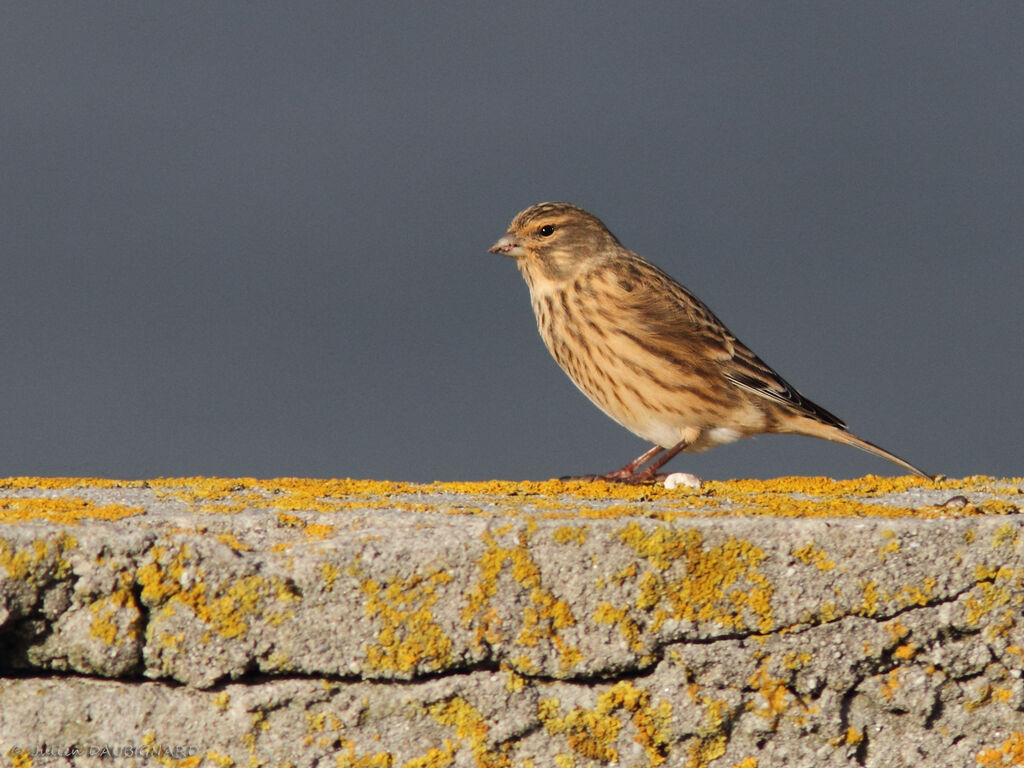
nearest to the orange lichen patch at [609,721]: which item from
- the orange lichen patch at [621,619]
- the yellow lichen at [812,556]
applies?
the orange lichen patch at [621,619]

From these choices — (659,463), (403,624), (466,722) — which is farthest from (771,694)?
(659,463)

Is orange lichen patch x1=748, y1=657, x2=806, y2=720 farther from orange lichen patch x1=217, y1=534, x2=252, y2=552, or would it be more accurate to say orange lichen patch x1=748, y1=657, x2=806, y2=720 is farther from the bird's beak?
the bird's beak

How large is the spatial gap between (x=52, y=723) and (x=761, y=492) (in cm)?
241

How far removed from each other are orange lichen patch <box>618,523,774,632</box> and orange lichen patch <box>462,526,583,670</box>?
0.22 metres

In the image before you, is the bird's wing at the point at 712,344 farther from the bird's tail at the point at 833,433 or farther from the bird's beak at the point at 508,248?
the bird's beak at the point at 508,248

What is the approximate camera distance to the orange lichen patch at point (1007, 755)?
10.5ft

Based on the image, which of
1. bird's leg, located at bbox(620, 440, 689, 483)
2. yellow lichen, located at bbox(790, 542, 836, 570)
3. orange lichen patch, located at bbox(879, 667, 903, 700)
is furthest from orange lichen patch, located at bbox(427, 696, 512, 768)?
bird's leg, located at bbox(620, 440, 689, 483)

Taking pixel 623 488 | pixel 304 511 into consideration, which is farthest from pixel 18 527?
pixel 623 488

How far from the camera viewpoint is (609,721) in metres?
3.16

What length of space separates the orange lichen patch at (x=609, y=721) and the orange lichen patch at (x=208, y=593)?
2.57 ft

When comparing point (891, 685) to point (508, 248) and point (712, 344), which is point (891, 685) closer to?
point (712, 344)

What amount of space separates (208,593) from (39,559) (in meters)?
0.44

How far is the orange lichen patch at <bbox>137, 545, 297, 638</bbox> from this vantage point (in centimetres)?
307

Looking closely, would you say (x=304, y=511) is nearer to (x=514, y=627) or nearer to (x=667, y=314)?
(x=514, y=627)
